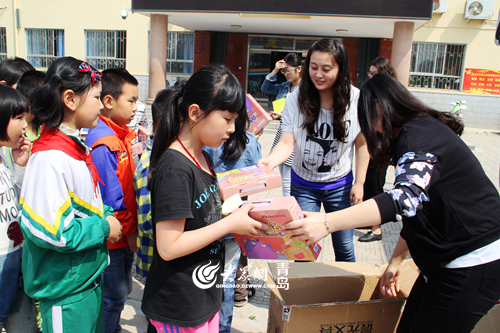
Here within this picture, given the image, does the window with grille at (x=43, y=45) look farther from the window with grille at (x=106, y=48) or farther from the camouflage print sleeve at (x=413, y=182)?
the camouflage print sleeve at (x=413, y=182)

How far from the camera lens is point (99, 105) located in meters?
1.81

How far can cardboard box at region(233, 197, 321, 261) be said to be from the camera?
4.71 feet

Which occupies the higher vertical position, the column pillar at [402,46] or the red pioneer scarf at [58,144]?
the column pillar at [402,46]

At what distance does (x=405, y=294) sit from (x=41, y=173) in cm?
186

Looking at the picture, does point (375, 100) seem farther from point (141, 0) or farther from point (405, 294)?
point (141, 0)

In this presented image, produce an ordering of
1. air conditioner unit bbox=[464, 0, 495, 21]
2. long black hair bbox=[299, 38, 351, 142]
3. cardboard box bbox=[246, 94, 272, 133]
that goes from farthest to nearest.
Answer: air conditioner unit bbox=[464, 0, 495, 21] < cardboard box bbox=[246, 94, 272, 133] < long black hair bbox=[299, 38, 351, 142]

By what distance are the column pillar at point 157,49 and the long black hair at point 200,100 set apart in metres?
10.9

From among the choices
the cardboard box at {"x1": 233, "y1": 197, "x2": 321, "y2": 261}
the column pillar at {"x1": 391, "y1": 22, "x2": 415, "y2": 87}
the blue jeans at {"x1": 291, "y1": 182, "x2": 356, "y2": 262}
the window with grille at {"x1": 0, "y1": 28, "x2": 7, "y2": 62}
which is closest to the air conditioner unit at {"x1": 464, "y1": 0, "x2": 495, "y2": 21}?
the column pillar at {"x1": 391, "y1": 22, "x2": 415, "y2": 87}

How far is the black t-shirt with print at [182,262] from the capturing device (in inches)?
52.7

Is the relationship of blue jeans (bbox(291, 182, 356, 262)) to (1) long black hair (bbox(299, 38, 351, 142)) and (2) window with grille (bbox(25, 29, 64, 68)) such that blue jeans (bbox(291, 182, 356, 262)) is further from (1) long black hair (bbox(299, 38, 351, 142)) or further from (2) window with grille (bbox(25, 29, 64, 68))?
(2) window with grille (bbox(25, 29, 64, 68))

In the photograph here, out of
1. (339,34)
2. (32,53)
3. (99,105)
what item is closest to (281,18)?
(339,34)

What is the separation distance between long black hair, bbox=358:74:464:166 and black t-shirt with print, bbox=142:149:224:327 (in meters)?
0.76

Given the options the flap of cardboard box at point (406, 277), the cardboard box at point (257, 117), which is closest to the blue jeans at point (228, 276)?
the flap of cardboard box at point (406, 277)

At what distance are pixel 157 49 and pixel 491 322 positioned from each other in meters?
11.9
